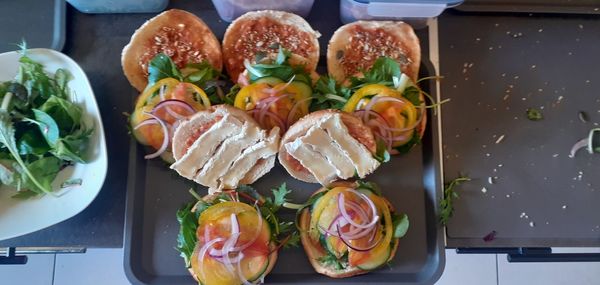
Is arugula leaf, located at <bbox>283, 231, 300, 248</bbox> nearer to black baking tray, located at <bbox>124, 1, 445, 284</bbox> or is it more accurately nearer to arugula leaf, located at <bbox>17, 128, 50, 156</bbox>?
black baking tray, located at <bbox>124, 1, 445, 284</bbox>

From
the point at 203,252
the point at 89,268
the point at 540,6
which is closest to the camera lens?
the point at 203,252

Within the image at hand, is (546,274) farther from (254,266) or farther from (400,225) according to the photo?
(254,266)

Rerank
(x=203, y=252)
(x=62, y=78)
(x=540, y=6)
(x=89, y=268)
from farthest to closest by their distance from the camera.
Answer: (x=89, y=268) → (x=540, y=6) → (x=62, y=78) → (x=203, y=252)

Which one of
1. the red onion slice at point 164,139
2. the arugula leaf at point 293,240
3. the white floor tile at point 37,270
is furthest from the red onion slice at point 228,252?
the white floor tile at point 37,270

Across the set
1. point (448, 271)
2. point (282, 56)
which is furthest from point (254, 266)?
point (448, 271)

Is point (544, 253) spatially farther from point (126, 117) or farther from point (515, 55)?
point (126, 117)

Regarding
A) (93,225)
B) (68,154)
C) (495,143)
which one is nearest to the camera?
(68,154)

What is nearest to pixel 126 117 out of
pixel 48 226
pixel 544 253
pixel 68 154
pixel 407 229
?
pixel 68 154
